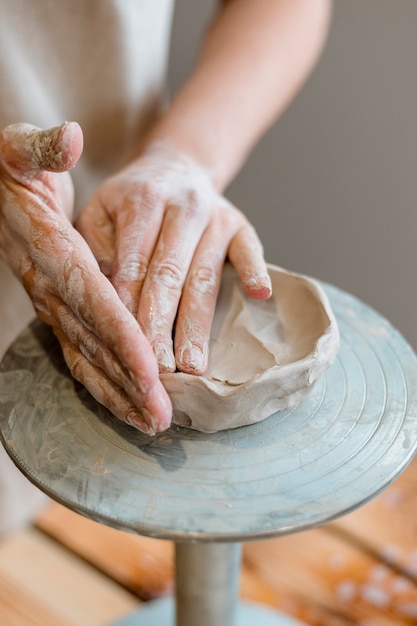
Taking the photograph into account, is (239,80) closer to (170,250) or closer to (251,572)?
(170,250)

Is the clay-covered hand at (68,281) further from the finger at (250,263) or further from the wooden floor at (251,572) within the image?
the wooden floor at (251,572)

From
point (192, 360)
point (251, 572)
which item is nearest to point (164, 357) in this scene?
point (192, 360)

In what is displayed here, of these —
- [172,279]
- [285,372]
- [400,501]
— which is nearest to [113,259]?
[172,279]

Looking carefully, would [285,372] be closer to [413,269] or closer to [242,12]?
[242,12]

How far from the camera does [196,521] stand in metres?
0.61

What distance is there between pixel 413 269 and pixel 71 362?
1.16 metres

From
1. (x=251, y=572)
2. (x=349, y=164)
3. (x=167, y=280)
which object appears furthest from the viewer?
(x=349, y=164)

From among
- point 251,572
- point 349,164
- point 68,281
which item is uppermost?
point 68,281

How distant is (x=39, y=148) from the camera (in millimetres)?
679

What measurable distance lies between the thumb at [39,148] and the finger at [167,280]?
0.15 m

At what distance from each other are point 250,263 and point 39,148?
0.25m

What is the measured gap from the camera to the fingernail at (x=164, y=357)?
2.23ft

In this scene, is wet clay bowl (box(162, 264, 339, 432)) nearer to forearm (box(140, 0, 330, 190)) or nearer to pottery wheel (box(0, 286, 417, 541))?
pottery wheel (box(0, 286, 417, 541))

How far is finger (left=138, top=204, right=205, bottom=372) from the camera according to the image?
70 cm
